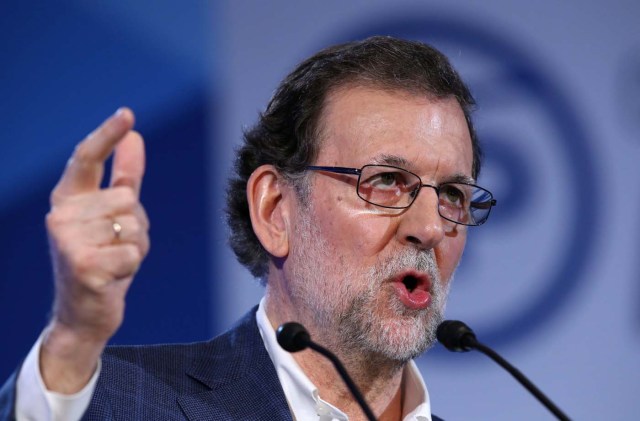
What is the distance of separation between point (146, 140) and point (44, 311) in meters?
0.63

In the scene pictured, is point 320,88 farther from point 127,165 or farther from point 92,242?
point 92,242

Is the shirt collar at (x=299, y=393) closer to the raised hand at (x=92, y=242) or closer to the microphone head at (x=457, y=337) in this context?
the microphone head at (x=457, y=337)

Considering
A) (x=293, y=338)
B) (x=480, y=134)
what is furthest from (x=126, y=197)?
(x=480, y=134)

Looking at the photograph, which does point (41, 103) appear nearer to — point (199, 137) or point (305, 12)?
point (199, 137)

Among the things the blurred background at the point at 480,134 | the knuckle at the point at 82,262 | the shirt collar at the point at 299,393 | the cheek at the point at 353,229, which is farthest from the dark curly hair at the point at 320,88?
the knuckle at the point at 82,262

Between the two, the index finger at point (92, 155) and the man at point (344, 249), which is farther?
the man at point (344, 249)

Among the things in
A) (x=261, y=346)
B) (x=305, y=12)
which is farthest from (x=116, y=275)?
(x=305, y=12)

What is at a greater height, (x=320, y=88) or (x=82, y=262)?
(x=320, y=88)

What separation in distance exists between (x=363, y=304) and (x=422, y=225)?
226 mm

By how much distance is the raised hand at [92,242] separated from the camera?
1363 millimetres

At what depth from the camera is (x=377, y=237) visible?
2049 mm

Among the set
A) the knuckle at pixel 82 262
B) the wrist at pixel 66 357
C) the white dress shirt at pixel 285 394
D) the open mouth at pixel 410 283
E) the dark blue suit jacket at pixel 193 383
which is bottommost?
the dark blue suit jacket at pixel 193 383

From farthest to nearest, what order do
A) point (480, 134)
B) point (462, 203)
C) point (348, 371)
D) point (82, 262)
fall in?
point (480, 134)
point (462, 203)
point (348, 371)
point (82, 262)

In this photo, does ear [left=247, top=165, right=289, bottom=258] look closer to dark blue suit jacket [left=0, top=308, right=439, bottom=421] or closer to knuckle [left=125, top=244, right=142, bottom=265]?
dark blue suit jacket [left=0, top=308, right=439, bottom=421]
